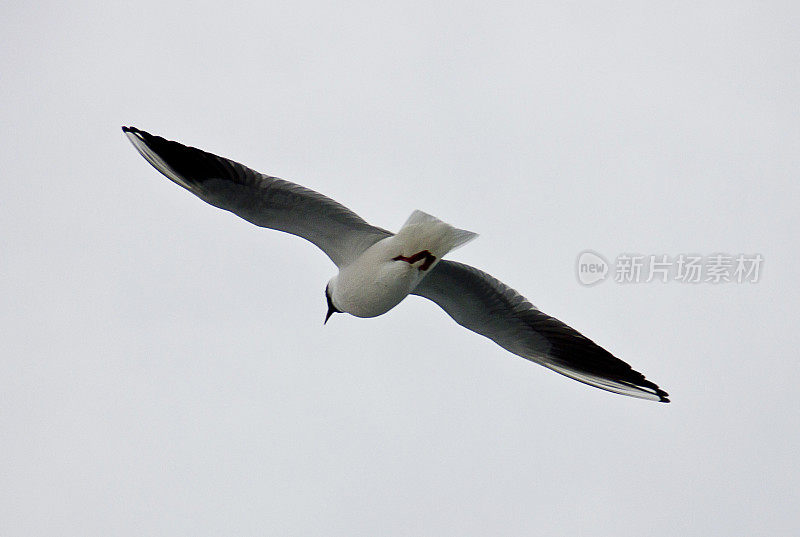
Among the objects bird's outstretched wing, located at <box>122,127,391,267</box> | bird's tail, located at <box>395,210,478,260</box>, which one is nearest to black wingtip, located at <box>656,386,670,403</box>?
bird's tail, located at <box>395,210,478,260</box>

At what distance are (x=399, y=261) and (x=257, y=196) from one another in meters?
0.98

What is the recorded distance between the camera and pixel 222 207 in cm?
666

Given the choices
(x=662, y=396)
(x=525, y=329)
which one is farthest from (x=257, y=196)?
(x=662, y=396)

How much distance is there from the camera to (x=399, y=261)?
667 cm

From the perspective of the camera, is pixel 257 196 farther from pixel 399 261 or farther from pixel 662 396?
pixel 662 396

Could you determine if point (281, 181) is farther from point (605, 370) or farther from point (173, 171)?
point (605, 370)

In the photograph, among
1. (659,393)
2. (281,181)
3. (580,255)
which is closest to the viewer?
(281,181)

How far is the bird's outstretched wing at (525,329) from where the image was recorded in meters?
7.13

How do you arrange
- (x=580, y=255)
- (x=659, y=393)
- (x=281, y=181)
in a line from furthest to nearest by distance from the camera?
(x=580, y=255) → (x=659, y=393) → (x=281, y=181)

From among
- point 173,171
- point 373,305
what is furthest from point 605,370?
point 173,171

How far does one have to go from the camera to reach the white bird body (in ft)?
21.7

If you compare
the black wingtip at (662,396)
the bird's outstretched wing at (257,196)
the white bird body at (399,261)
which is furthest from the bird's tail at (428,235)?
the black wingtip at (662,396)

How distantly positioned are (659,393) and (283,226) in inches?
108

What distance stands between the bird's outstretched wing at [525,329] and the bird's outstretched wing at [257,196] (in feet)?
2.10
